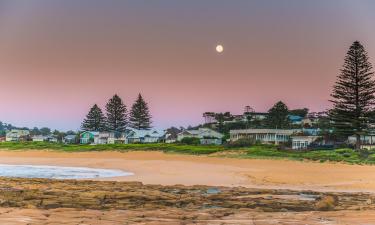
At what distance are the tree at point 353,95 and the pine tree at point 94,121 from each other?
54836mm

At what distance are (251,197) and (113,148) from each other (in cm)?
4697

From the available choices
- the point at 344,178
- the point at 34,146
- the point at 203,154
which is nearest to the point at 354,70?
the point at 203,154

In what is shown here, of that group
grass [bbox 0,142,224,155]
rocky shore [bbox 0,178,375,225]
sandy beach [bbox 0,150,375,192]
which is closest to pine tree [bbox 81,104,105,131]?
grass [bbox 0,142,224,155]

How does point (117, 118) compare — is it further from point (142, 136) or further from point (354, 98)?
point (354, 98)

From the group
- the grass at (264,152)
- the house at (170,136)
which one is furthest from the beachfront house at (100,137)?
the grass at (264,152)

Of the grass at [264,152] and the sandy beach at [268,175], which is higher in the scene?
the grass at [264,152]

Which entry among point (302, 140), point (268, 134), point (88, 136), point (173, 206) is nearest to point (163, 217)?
point (173, 206)

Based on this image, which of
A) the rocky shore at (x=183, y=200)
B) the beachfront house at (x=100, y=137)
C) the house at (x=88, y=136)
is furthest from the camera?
the house at (x=88, y=136)

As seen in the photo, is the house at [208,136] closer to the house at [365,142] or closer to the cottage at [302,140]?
the cottage at [302,140]

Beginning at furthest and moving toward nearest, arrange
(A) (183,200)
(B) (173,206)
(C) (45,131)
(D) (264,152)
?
(C) (45,131) → (D) (264,152) → (A) (183,200) → (B) (173,206)

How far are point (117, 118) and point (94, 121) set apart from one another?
4729 mm

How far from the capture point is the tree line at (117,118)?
89625mm

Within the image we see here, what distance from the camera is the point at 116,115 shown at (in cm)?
9056

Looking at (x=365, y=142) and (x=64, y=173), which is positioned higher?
(x=365, y=142)
